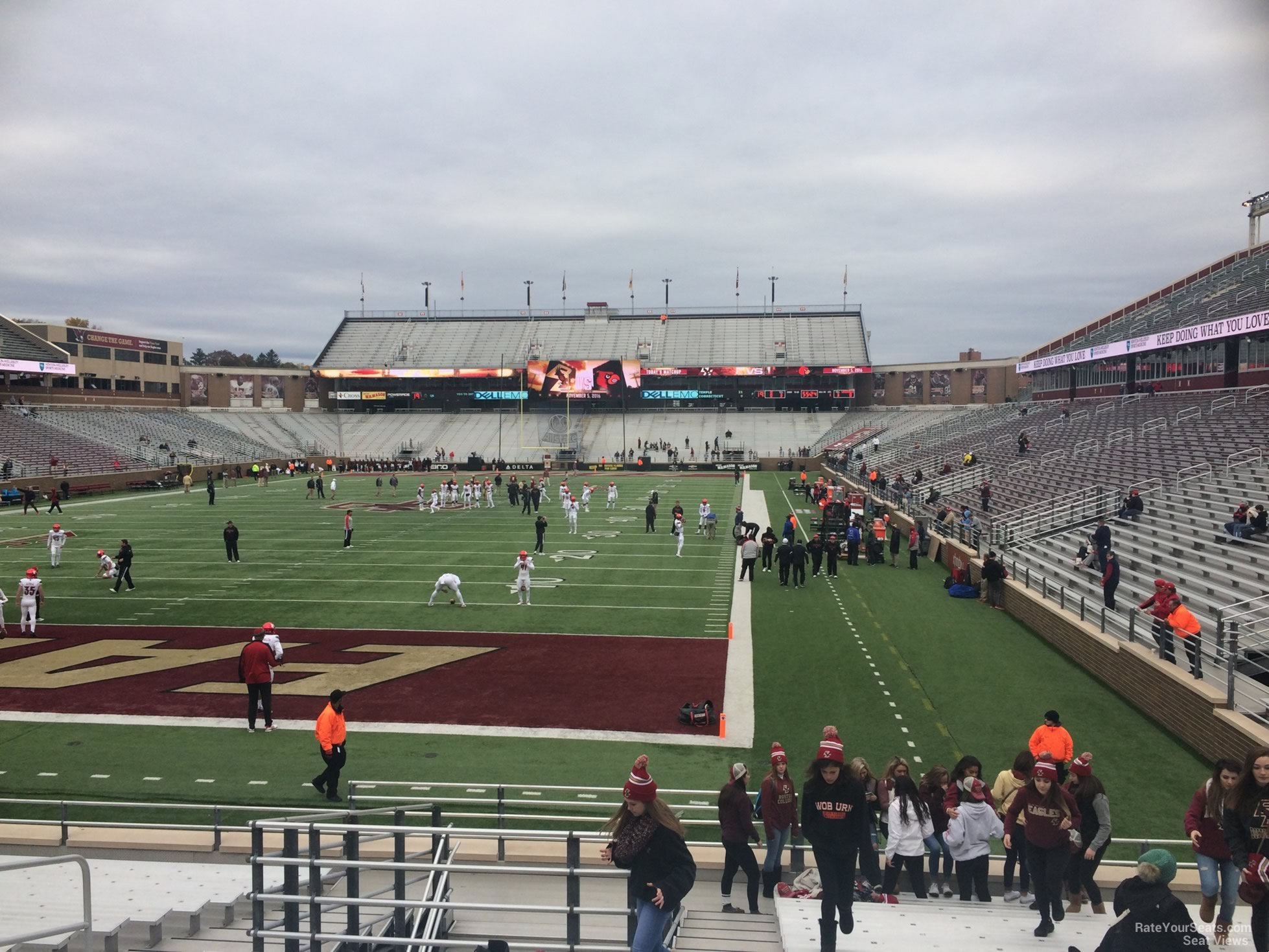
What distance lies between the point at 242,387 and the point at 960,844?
260 feet

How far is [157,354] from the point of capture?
7031 cm

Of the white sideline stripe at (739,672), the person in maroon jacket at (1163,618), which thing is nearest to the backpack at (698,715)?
the white sideline stripe at (739,672)

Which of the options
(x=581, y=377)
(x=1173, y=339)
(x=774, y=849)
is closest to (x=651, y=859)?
(x=774, y=849)

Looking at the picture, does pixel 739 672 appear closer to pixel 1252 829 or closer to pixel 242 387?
pixel 1252 829

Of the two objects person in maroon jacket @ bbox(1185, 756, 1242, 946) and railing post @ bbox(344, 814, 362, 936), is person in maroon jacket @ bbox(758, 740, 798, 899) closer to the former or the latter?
person in maroon jacket @ bbox(1185, 756, 1242, 946)

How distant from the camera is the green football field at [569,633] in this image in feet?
32.2

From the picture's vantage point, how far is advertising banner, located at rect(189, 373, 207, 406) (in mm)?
73312

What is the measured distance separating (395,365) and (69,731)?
72275 millimetres

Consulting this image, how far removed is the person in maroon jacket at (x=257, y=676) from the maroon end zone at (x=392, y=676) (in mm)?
663

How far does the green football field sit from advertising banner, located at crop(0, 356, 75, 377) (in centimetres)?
2480

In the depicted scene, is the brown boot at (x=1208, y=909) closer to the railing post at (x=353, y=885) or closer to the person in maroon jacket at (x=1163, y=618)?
the railing post at (x=353, y=885)

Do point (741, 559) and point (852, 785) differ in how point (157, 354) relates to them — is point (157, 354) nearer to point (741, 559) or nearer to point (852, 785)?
point (741, 559)

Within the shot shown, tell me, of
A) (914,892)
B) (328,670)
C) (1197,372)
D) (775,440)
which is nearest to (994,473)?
(1197,372)

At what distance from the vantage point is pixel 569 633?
16125 millimetres
